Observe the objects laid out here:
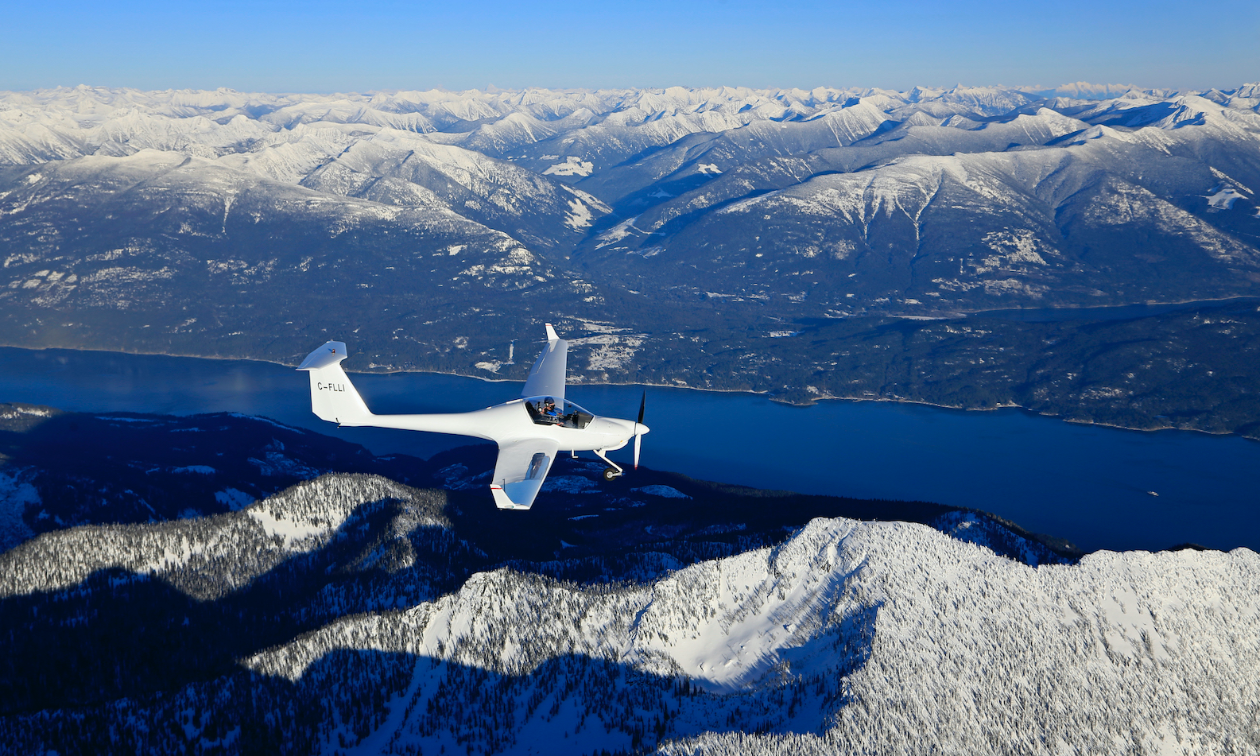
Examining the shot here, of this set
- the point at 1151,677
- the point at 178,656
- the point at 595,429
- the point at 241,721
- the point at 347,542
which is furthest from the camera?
the point at 347,542

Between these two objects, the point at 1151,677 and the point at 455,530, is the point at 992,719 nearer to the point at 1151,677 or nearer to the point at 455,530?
the point at 1151,677

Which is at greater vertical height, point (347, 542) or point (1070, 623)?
point (1070, 623)

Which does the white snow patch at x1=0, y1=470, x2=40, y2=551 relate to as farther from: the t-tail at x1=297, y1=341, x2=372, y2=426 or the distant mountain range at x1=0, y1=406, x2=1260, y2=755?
the t-tail at x1=297, y1=341, x2=372, y2=426

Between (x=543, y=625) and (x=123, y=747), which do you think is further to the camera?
(x=543, y=625)

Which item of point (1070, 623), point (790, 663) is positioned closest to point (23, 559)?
point (790, 663)

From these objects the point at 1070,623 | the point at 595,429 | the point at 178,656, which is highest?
the point at 595,429

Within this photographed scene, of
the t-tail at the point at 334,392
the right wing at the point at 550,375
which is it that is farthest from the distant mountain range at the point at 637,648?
the right wing at the point at 550,375

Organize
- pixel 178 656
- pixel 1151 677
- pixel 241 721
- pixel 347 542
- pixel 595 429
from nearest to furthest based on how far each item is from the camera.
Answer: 1. pixel 595 429
2. pixel 241 721
3. pixel 1151 677
4. pixel 178 656
5. pixel 347 542
